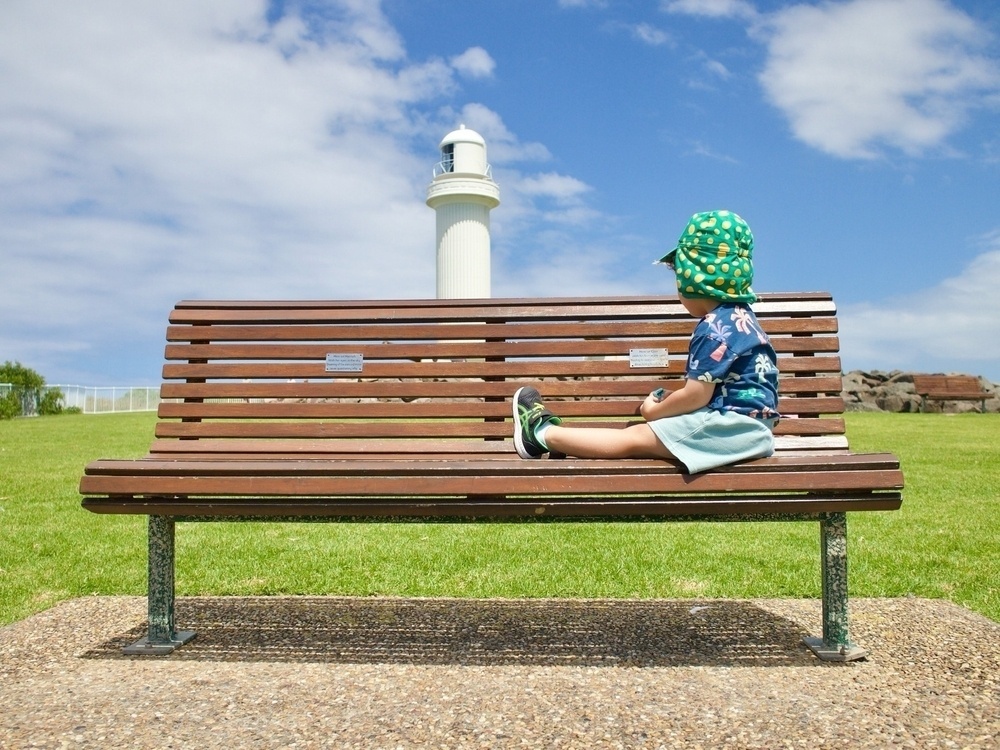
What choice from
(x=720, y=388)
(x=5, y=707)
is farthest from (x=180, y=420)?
(x=720, y=388)

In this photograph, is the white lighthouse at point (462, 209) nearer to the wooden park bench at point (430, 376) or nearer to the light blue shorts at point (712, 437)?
the wooden park bench at point (430, 376)

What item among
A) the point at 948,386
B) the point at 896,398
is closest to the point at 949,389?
the point at 948,386

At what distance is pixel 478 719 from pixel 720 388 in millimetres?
1548

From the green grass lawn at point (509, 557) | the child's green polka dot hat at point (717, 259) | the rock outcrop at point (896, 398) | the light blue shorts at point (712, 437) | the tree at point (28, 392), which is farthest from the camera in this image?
the tree at point (28, 392)

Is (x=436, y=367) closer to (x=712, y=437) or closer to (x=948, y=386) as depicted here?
(x=712, y=437)

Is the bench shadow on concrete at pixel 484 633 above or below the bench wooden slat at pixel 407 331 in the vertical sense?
below

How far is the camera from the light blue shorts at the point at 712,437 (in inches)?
133

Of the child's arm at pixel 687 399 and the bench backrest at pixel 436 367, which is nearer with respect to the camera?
the child's arm at pixel 687 399

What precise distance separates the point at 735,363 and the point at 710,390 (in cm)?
18

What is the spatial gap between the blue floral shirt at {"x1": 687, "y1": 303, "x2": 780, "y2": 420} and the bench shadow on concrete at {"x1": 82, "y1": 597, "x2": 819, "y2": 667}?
1.03 m

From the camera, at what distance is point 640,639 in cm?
392

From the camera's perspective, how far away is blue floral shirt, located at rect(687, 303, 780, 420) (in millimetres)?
3488

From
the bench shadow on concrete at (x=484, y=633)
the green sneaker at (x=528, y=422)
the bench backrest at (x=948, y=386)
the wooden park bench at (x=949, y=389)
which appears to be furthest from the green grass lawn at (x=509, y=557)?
the bench backrest at (x=948, y=386)

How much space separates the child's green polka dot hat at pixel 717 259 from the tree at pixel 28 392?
103 ft
